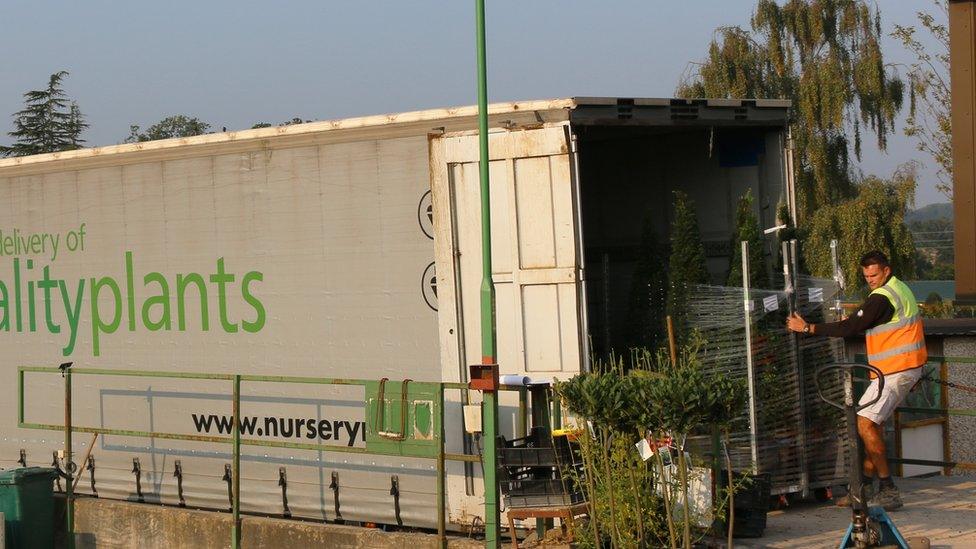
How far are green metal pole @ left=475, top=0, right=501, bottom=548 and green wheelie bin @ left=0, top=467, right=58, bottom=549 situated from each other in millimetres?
5127

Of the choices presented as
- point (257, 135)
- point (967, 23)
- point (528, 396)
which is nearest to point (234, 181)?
point (257, 135)

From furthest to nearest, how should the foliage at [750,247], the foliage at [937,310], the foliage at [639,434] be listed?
the foliage at [937,310]
the foliage at [750,247]
the foliage at [639,434]

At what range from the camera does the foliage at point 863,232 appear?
29.2 metres

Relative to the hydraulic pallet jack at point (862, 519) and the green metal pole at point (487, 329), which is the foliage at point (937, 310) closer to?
the green metal pole at point (487, 329)

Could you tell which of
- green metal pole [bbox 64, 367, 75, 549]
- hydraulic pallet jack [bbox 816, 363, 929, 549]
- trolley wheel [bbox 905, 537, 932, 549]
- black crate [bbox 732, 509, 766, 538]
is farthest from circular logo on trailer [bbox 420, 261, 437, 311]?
green metal pole [bbox 64, 367, 75, 549]

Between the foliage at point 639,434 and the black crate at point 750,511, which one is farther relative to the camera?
the black crate at point 750,511

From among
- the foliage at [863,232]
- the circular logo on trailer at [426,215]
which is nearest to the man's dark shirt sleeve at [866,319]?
the circular logo on trailer at [426,215]

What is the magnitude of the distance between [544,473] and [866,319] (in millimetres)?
2609

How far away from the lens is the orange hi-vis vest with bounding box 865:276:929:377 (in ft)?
30.0

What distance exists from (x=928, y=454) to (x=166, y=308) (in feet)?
23.8

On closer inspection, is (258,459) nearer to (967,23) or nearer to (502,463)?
(502,463)

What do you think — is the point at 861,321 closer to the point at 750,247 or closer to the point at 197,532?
the point at 750,247

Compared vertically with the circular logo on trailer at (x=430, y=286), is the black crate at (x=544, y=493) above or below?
below

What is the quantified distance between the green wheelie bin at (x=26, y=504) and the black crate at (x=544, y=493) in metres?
5.43
